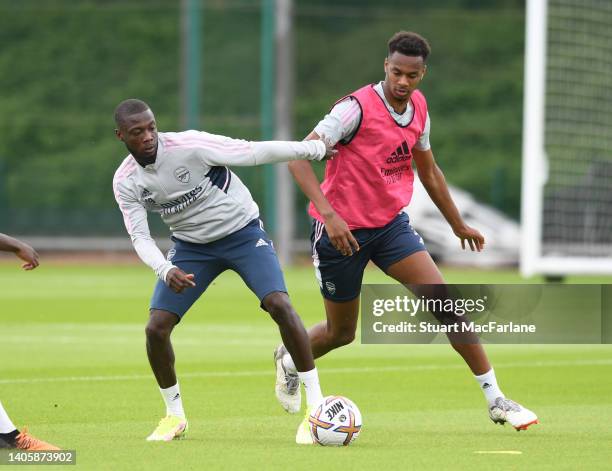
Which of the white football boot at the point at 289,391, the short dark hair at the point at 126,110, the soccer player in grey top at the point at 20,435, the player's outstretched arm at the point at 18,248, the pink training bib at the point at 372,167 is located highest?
the short dark hair at the point at 126,110

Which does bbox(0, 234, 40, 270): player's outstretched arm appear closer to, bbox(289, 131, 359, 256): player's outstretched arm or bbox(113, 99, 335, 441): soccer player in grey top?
bbox(113, 99, 335, 441): soccer player in grey top

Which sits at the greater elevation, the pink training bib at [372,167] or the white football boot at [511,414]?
the pink training bib at [372,167]

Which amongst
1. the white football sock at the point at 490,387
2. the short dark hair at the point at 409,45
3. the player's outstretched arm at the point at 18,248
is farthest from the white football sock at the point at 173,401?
the short dark hair at the point at 409,45

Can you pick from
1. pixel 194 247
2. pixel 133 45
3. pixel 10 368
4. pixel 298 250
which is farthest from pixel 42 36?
pixel 194 247

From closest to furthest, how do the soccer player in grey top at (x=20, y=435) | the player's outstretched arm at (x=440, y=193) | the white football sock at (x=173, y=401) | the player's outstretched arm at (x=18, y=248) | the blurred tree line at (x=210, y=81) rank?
1. the player's outstretched arm at (x=18, y=248)
2. the soccer player in grey top at (x=20, y=435)
3. the white football sock at (x=173, y=401)
4. the player's outstretched arm at (x=440, y=193)
5. the blurred tree line at (x=210, y=81)

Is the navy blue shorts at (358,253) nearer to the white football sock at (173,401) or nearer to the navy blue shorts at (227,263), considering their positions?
the navy blue shorts at (227,263)

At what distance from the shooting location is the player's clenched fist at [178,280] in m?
8.40

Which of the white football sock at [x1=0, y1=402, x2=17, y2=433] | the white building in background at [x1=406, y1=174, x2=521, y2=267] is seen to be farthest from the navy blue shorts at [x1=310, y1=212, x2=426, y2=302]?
the white building in background at [x1=406, y1=174, x2=521, y2=267]

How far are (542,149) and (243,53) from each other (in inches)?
479

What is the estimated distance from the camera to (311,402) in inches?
343

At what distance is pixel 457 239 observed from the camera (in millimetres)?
29938

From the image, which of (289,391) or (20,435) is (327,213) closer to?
(289,391)

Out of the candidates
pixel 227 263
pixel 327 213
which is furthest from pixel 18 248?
pixel 327 213

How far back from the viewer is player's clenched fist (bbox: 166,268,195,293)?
840cm
